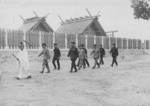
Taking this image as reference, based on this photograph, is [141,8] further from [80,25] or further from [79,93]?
[79,93]

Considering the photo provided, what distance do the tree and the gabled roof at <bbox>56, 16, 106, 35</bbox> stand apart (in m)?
5.77

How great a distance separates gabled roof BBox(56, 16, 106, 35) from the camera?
28.8 meters

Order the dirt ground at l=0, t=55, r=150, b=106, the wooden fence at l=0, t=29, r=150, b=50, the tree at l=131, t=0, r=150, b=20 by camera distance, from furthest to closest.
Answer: the tree at l=131, t=0, r=150, b=20, the wooden fence at l=0, t=29, r=150, b=50, the dirt ground at l=0, t=55, r=150, b=106

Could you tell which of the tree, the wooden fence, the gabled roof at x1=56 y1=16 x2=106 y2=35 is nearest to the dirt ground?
the wooden fence

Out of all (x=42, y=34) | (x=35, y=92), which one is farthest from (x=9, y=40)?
(x=35, y=92)

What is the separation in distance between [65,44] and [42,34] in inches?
101

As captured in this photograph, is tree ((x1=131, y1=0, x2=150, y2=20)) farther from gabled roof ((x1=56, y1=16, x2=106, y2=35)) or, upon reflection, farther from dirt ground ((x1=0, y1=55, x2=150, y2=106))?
dirt ground ((x1=0, y1=55, x2=150, y2=106))

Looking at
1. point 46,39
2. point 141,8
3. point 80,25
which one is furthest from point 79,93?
point 80,25

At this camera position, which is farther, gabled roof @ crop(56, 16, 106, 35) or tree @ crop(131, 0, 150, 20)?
gabled roof @ crop(56, 16, 106, 35)

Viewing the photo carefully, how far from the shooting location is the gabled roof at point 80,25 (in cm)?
2884

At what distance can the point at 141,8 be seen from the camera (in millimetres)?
24266

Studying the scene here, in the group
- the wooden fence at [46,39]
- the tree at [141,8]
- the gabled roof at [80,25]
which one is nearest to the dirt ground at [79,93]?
the wooden fence at [46,39]

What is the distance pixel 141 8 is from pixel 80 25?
7.91m

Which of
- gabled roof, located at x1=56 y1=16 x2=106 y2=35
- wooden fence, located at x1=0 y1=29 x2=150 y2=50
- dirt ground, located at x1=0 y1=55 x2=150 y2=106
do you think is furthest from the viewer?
gabled roof, located at x1=56 y1=16 x2=106 y2=35
